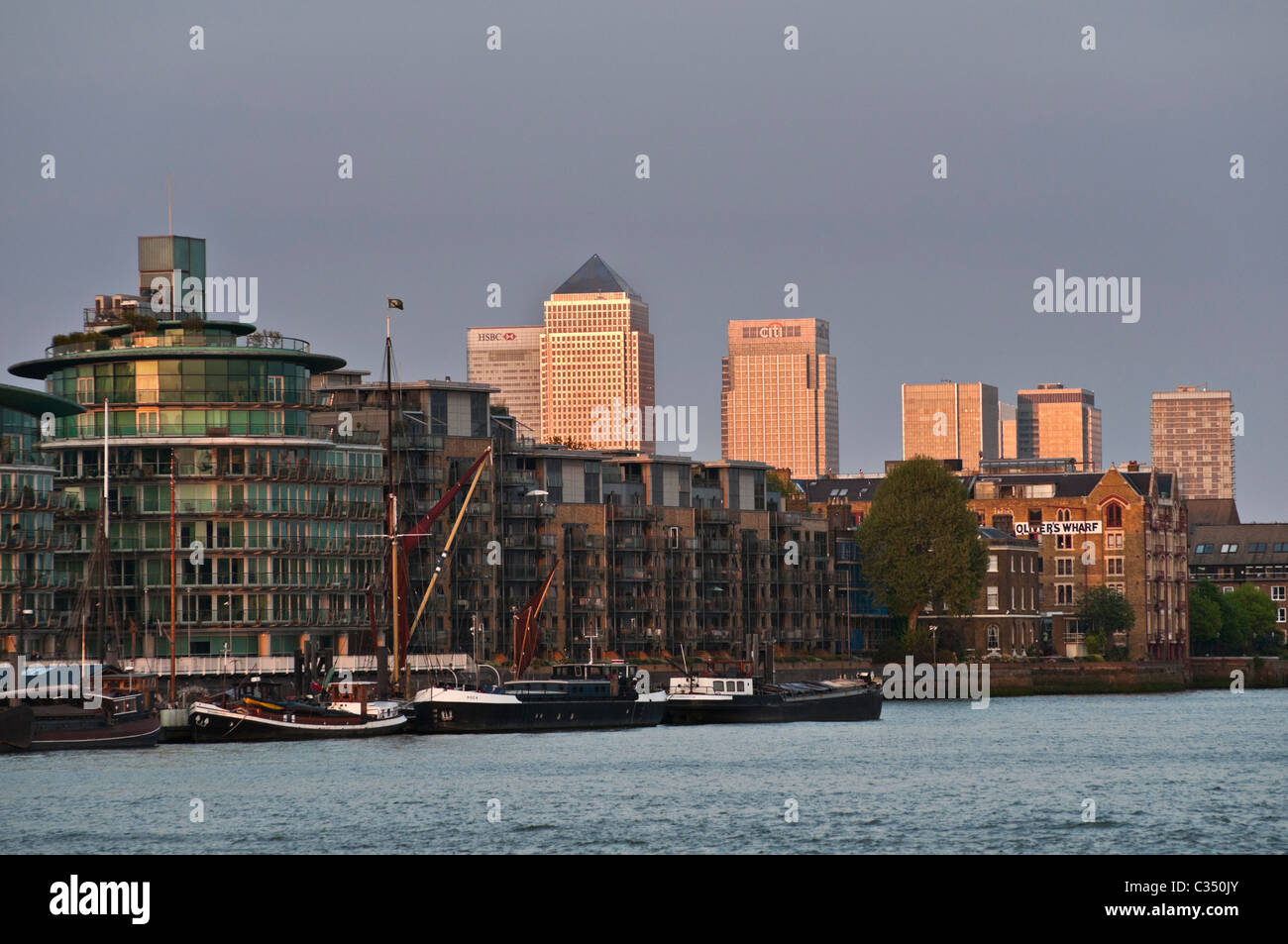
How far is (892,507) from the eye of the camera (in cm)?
19288

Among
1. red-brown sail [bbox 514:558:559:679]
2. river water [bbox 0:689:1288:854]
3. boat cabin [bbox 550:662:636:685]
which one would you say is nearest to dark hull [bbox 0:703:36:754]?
river water [bbox 0:689:1288:854]

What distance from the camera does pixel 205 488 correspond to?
136 m

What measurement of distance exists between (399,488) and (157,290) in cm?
2176

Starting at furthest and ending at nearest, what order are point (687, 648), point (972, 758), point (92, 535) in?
1. point (687, 648)
2. point (92, 535)
3. point (972, 758)

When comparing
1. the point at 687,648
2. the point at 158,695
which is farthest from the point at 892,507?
the point at 158,695

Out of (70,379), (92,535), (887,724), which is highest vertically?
(70,379)

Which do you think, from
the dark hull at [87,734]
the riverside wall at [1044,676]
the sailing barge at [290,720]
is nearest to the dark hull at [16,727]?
the dark hull at [87,734]

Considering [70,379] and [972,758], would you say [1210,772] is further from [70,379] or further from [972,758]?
[70,379]

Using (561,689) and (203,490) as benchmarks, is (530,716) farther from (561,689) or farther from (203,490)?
(203,490)
